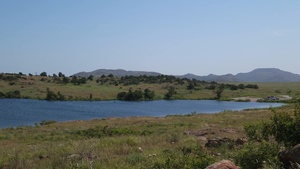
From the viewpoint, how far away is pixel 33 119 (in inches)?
2324

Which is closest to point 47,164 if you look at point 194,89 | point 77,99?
point 77,99

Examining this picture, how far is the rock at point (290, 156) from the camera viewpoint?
8.68m

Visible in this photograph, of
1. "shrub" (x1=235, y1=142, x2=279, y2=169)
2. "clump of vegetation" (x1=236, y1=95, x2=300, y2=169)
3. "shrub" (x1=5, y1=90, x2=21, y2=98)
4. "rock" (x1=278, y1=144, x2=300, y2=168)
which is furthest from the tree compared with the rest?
"shrub" (x1=5, y1=90, x2=21, y2=98)

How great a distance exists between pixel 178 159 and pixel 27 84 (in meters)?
121

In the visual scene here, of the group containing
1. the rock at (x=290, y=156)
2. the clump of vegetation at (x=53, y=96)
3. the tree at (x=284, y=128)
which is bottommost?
the clump of vegetation at (x=53, y=96)

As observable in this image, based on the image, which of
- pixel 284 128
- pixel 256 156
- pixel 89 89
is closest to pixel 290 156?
pixel 256 156

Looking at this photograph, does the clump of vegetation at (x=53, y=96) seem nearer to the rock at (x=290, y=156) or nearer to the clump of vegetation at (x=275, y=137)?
the clump of vegetation at (x=275, y=137)

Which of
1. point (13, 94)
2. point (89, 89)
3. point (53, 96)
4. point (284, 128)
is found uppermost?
point (89, 89)

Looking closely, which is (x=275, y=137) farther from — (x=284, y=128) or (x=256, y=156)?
(x=256, y=156)

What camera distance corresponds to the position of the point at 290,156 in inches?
349

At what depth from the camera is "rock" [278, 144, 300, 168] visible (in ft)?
28.5

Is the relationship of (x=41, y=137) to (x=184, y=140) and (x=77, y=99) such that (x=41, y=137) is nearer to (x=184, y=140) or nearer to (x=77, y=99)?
(x=184, y=140)

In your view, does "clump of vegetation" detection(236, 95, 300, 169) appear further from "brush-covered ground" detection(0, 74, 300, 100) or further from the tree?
"brush-covered ground" detection(0, 74, 300, 100)

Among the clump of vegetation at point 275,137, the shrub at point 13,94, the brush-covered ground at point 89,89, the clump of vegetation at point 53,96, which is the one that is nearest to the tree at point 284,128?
the clump of vegetation at point 275,137
